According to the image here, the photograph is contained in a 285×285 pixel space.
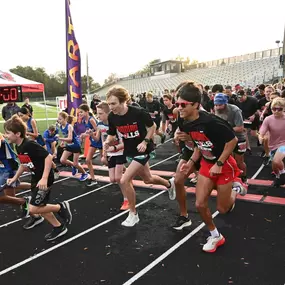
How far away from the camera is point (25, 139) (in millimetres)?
4020

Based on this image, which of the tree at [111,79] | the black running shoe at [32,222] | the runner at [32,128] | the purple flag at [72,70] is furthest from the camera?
the tree at [111,79]

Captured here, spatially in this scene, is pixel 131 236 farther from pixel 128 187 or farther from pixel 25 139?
pixel 25 139

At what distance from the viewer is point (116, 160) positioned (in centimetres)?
508

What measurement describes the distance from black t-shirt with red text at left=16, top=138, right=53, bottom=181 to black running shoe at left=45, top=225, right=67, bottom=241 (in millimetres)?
777

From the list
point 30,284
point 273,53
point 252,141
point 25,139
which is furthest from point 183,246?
point 273,53

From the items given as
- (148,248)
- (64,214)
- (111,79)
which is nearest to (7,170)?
(64,214)

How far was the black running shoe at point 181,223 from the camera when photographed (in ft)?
13.7

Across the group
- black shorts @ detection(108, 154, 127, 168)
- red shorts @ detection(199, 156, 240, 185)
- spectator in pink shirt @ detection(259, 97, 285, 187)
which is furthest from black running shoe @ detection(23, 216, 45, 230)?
spectator in pink shirt @ detection(259, 97, 285, 187)

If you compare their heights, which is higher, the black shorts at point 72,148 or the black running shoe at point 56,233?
the black shorts at point 72,148

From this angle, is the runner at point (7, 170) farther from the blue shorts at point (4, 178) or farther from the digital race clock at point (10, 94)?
the digital race clock at point (10, 94)

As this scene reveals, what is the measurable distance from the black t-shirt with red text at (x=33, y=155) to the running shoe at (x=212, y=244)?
2.29 m

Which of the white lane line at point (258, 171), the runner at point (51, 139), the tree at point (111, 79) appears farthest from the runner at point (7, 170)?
the tree at point (111, 79)

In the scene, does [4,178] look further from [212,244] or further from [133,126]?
[212,244]

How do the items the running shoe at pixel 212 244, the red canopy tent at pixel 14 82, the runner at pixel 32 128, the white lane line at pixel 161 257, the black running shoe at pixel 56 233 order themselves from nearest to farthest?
1. the white lane line at pixel 161 257
2. the running shoe at pixel 212 244
3. the black running shoe at pixel 56 233
4. the runner at pixel 32 128
5. the red canopy tent at pixel 14 82
